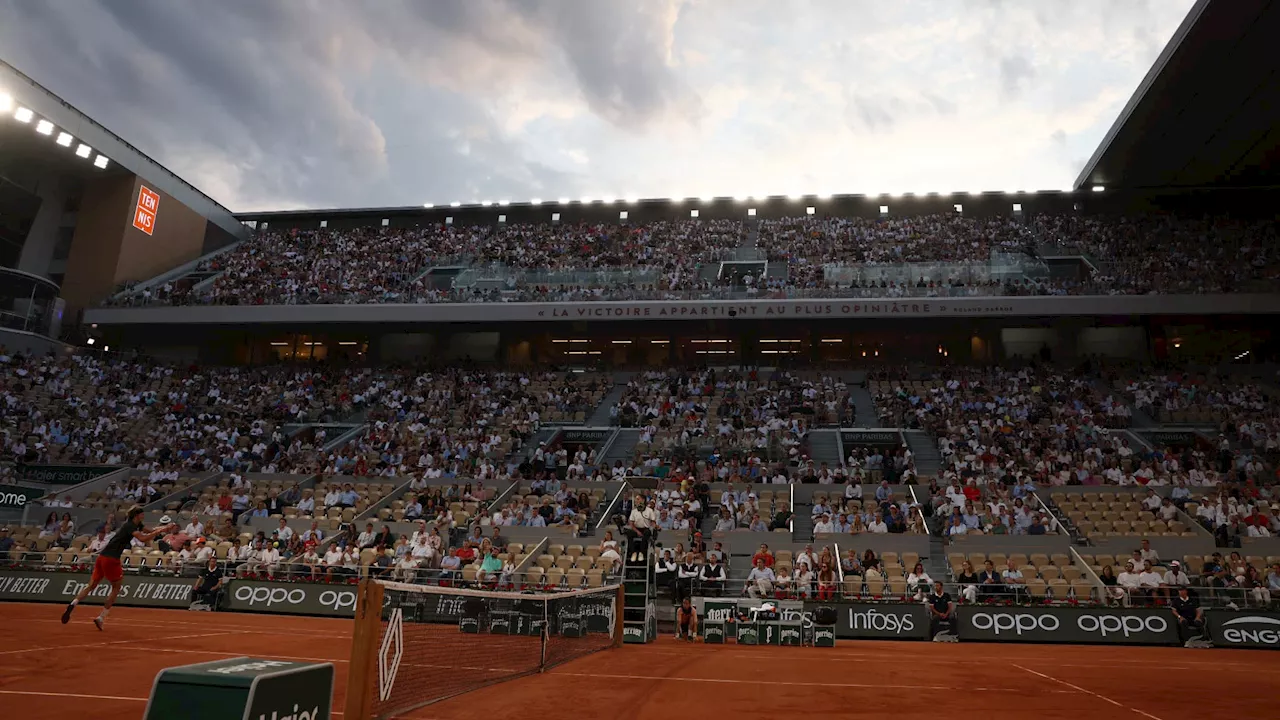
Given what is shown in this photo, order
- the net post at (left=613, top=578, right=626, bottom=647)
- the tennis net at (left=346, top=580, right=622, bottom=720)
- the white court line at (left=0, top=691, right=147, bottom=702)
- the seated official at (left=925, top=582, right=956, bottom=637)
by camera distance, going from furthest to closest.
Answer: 1. the seated official at (left=925, top=582, right=956, bottom=637)
2. the net post at (left=613, top=578, right=626, bottom=647)
3. the white court line at (left=0, top=691, right=147, bottom=702)
4. the tennis net at (left=346, top=580, right=622, bottom=720)

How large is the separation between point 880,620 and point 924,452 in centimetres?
1145

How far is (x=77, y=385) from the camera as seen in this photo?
34406mm

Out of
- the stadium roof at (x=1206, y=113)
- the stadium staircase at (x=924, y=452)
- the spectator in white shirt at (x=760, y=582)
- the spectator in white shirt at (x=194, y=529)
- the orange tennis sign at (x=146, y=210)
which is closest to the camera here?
the spectator in white shirt at (x=760, y=582)

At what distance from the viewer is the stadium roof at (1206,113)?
87.8ft

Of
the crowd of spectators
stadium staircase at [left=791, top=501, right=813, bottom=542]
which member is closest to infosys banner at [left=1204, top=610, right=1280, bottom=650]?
stadium staircase at [left=791, top=501, right=813, bottom=542]

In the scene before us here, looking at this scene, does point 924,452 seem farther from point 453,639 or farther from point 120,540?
point 120,540

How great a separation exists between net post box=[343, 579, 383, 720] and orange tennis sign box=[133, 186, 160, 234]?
43514mm

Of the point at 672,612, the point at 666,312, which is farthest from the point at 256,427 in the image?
the point at 672,612

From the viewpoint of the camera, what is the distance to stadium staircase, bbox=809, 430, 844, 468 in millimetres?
Answer: 26139

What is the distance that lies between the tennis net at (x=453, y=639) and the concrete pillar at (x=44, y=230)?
38.2 metres

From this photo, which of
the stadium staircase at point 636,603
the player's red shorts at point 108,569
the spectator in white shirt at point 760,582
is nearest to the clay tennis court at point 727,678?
the stadium staircase at point 636,603

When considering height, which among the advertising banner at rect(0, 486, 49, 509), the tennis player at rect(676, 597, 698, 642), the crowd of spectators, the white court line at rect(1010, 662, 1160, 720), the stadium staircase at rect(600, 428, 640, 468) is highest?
the crowd of spectators

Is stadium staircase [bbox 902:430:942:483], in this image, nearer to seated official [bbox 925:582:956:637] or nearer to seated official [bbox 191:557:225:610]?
seated official [bbox 925:582:956:637]

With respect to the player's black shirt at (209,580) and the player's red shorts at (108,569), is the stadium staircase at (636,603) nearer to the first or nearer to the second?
the player's red shorts at (108,569)
